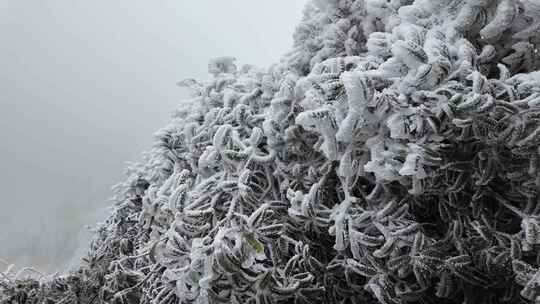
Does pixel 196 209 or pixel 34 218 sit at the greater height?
pixel 34 218

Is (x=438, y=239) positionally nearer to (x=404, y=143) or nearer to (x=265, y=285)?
(x=404, y=143)

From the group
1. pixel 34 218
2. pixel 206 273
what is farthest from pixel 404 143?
pixel 34 218

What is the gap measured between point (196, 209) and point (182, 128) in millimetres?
982

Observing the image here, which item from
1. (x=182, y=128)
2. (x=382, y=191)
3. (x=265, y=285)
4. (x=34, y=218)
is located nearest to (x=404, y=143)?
(x=382, y=191)

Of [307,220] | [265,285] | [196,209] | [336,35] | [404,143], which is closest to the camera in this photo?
[404,143]

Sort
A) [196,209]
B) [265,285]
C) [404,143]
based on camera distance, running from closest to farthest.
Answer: [404,143] → [265,285] → [196,209]

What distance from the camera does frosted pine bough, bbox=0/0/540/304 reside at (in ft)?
6.16

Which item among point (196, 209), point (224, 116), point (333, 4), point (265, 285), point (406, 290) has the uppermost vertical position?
point (333, 4)

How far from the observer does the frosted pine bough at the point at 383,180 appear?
188 cm

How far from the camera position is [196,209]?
2512 mm

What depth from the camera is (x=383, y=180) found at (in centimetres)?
209

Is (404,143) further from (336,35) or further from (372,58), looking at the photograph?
(336,35)

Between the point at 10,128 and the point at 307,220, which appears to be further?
the point at 10,128

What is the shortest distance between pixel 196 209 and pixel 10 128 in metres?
43.7
